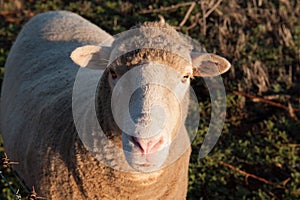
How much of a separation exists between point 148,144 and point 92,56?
90 centimetres

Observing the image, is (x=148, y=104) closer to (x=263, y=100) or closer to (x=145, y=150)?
(x=145, y=150)

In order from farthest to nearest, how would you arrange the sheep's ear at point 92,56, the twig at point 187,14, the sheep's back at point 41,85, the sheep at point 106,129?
the twig at point 187,14
the sheep's back at point 41,85
the sheep's ear at point 92,56
the sheep at point 106,129

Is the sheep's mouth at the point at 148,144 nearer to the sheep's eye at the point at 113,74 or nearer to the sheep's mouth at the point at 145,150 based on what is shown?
the sheep's mouth at the point at 145,150

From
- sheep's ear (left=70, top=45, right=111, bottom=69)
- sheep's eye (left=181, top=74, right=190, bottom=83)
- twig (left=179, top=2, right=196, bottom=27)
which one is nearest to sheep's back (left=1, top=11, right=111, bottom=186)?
sheep's ear (left=70, top=45, right=111, bottom=69)

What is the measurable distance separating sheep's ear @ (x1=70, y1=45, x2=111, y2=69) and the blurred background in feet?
3.64

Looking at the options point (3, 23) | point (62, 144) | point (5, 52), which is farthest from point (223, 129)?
point (3, 23)

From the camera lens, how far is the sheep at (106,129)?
97.5 inches

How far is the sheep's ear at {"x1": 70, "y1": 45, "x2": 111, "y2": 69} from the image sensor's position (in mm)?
2920

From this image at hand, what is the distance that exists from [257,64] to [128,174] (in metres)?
3.30

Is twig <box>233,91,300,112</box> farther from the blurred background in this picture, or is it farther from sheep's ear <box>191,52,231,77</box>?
sheep's ear <box>191,52,231,77</box>

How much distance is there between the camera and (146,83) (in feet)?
8.03

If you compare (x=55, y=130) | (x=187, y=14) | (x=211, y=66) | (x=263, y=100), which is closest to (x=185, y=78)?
(x=211, y=66)

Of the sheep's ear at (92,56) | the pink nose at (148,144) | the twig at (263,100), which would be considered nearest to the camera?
the pink nose at (148,144)

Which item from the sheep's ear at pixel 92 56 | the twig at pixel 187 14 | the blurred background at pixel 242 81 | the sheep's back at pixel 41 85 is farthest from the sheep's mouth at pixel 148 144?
the twig at pixel 187 14
